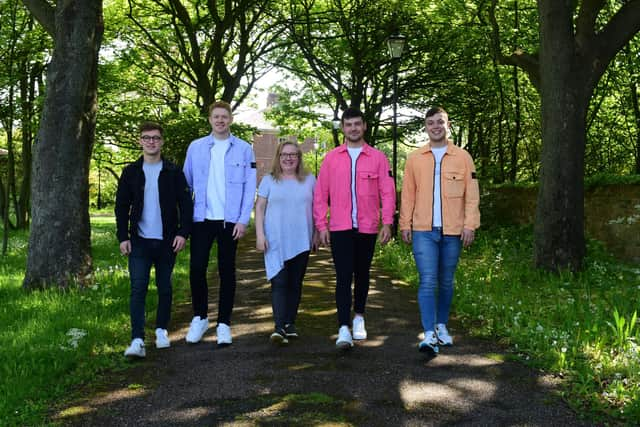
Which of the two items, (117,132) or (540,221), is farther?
(117,132)

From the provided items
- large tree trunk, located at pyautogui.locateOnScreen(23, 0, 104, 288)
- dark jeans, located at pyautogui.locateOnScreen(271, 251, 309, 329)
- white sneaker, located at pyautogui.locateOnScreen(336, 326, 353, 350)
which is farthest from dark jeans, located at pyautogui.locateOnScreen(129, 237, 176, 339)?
large tree trunk, located at pyautogui.locateOnScreen(23, 0, 104, 288)

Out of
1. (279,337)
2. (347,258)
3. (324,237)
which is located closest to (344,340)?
(279,337)

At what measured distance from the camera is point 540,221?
28.9 feet

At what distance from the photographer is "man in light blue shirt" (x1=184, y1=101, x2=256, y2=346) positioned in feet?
17.2

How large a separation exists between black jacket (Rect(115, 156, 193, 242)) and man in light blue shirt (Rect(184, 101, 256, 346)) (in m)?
0.16

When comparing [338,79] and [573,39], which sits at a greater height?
[338,79]

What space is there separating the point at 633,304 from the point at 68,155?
634 centimetres

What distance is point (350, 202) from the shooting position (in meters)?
5.13

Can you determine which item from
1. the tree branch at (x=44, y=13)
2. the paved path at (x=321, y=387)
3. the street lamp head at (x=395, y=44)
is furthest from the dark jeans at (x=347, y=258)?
the street lamp head at (x=395, y=44)

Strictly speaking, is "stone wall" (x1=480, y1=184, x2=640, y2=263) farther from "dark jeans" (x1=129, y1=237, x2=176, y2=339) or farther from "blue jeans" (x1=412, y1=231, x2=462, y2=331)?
"dark jeans" (x1=129, y1=237, x2=176, y2=339)

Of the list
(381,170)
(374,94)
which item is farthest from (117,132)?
(381,170)

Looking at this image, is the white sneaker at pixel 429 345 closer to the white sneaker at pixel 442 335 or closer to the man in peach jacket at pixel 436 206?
the man in peach jacket at pixel 436 206

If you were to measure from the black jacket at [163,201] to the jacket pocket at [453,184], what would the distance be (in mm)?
2111

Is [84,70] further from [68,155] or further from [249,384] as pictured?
[249,384]
